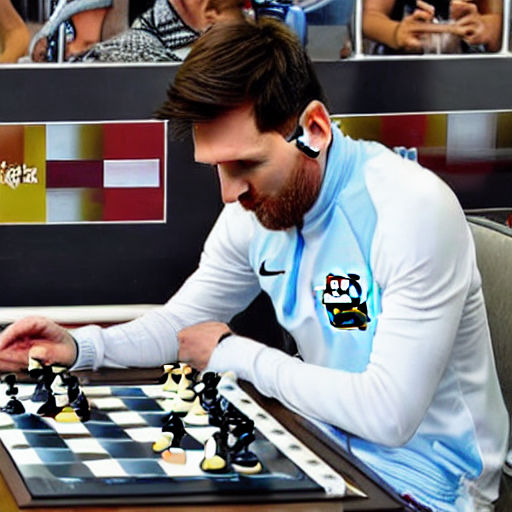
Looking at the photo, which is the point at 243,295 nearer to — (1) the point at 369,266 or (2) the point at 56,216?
(1) the point at 369,266

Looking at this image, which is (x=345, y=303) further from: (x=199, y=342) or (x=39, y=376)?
(x=39, y=376)

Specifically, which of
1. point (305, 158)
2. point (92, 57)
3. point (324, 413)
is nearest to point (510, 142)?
point (92, 57)

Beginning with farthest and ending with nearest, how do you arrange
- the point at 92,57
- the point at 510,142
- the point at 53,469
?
the point at 510,142
the point at 92,57
the point at 53,469

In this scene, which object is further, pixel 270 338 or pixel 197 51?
pixel 270 338

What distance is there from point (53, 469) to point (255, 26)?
0.86 meters

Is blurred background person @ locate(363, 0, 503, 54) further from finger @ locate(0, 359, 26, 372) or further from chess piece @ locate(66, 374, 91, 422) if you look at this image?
chess piece @ locate(66, 374, 91, 422)

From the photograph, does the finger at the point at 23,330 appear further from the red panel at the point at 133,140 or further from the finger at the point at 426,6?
the finger at the point at 426,6

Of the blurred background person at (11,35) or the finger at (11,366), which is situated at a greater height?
the blurred background person at (11,35)

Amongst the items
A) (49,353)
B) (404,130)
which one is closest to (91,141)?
(404,130)

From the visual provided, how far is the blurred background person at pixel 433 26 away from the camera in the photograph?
11.3 ft

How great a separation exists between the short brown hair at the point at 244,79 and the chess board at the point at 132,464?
48 centimetres

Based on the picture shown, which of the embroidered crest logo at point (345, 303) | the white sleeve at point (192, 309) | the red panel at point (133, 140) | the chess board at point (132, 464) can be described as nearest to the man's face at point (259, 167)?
the embroidered crest logo at point (345, 303)

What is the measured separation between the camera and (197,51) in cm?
208

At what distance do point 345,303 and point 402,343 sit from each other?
0.19 m
